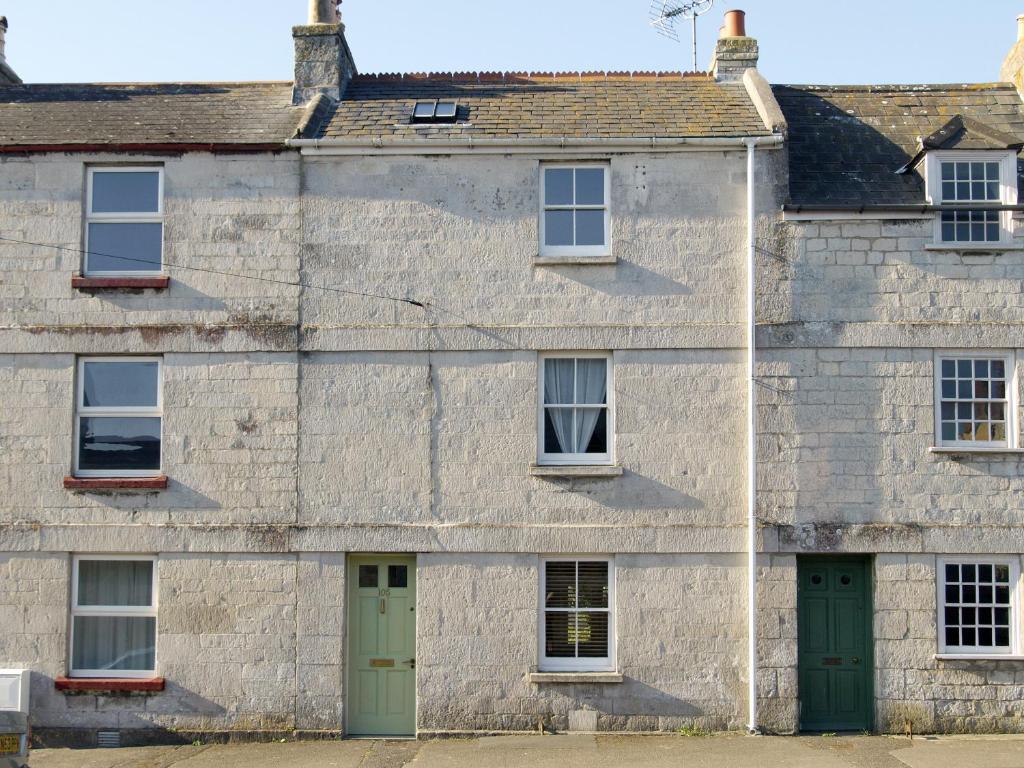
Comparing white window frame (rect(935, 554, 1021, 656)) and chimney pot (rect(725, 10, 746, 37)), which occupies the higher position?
chimney pot (rect(725, 10, 746, 37))

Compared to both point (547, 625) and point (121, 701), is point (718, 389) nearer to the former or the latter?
point (547, 625)

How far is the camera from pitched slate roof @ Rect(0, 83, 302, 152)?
1511 centimetres

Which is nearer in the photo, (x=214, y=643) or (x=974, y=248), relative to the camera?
(x=214, y=643)

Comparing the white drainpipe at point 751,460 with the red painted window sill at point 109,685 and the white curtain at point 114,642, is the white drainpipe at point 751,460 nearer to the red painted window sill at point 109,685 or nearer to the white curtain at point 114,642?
the red painted window sill at point 109,685

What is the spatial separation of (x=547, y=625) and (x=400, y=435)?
10.3 ft

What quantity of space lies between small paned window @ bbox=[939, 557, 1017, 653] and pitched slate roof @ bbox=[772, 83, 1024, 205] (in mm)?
4902

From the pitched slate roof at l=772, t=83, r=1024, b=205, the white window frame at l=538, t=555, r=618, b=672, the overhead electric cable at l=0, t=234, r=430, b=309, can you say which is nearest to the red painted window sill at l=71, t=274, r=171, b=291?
the overhead electric cable at l=0, t=234, r=430, b=309

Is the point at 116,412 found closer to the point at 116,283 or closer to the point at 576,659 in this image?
the point at 116,283

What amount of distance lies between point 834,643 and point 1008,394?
3.94 metres

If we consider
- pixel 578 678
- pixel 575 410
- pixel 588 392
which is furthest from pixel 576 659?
pixel 588 392

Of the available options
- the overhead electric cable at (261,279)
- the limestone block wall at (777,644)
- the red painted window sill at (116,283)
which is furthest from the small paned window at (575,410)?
the red painted window sill at (116,283)

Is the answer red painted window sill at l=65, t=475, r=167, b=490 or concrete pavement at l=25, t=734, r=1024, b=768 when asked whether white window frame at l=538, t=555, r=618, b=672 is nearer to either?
concrete pavement at l=25, t=734, r=1024, b=768

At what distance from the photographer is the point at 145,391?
14.8 meters

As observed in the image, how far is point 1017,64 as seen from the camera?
17.1 meters
